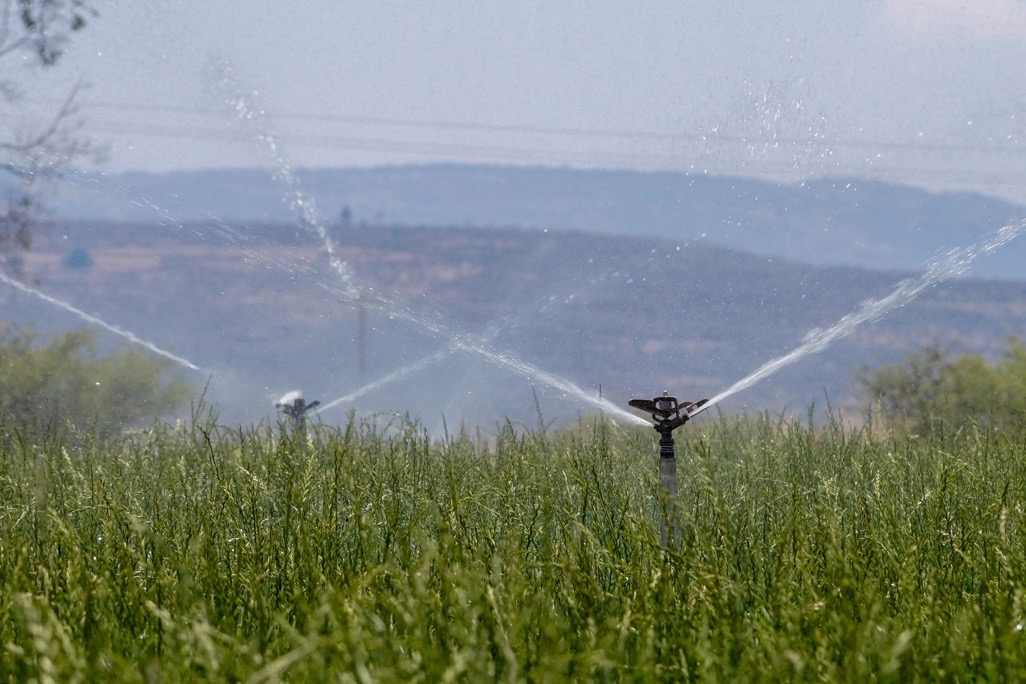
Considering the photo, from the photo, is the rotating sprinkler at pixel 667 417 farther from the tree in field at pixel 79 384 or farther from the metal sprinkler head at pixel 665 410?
the tree in field at pixel 79 384

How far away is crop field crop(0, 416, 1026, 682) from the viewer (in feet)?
6.82

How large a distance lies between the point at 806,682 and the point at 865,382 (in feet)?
34.3

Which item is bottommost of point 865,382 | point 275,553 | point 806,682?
point 806,682

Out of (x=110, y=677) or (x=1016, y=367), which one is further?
(x=1016, y=367)

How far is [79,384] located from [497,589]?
11176mm

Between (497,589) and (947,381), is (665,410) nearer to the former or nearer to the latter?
(497,589)

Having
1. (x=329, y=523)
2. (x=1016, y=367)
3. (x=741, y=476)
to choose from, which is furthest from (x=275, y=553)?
(x=1016, y=367)

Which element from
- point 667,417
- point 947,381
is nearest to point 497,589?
point 667,417

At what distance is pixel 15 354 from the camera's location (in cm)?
1160

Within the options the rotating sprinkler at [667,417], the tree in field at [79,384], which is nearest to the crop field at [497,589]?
the rotating sprinkler at [667,417]

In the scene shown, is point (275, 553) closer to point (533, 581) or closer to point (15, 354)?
point (533, 581)

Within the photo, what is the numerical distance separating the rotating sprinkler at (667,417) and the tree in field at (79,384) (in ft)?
26.7

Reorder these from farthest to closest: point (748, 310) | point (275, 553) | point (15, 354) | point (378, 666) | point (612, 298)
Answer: point (748, 310) → point (612, 298) → point (15, 354) → point (275, 553) → point (378, 666)

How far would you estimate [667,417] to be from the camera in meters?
3.63
